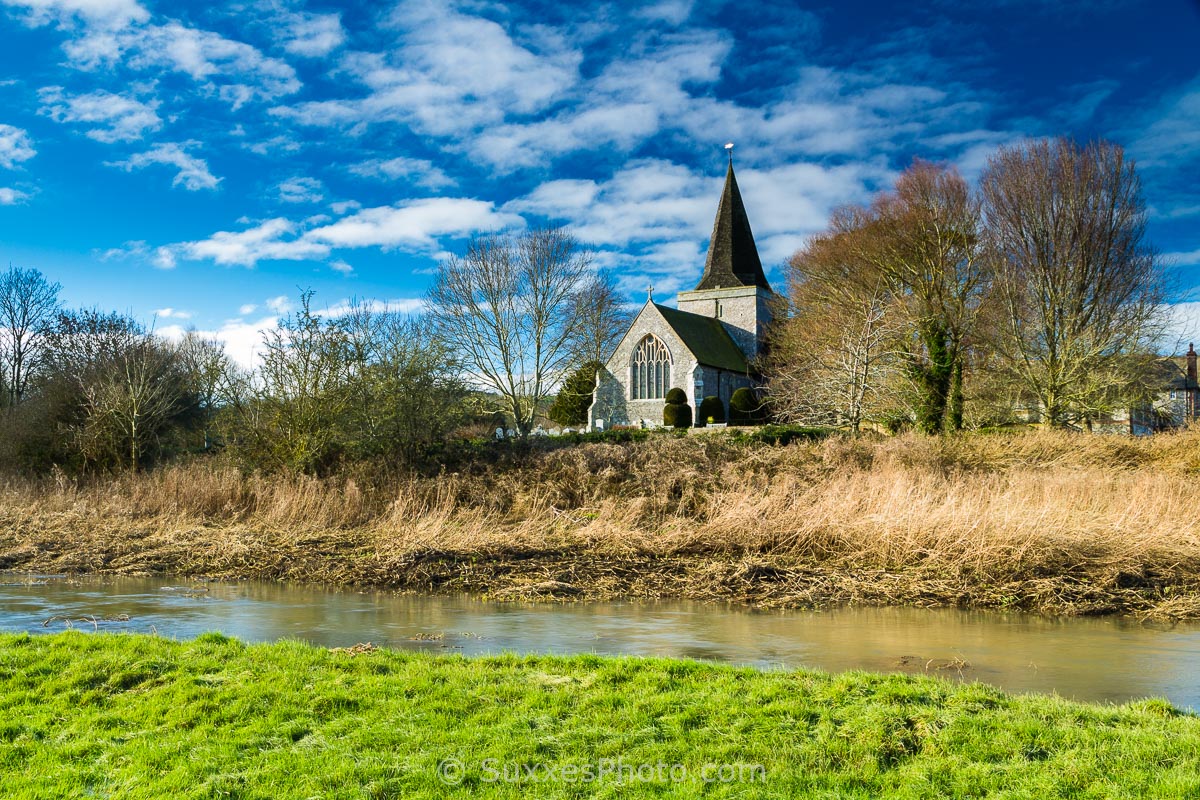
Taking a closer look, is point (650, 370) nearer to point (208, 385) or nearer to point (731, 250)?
point (731, 250)

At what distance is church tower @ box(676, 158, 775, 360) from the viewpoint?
57.6m

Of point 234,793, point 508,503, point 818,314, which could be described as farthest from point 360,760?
point 818,314

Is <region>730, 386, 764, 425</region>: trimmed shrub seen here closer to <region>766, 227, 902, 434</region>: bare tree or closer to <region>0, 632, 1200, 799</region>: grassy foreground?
<region>766, 227, 902, 434</region>: bare tree

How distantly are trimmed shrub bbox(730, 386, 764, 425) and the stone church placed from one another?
6.82 feet

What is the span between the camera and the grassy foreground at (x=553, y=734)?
4.48 metres

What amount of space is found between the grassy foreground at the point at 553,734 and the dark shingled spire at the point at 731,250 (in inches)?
2133

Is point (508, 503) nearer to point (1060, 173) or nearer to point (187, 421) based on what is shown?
point (187, 421)

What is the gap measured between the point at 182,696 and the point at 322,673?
3.30 feet

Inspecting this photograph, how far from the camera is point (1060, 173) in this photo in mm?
29000

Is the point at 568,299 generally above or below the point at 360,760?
above

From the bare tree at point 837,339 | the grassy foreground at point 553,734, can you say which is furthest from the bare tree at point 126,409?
the bare tree at point 837,339

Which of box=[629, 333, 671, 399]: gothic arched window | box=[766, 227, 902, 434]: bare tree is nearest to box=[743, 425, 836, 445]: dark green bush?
box=[766, 227, 902, 434]: bare tree

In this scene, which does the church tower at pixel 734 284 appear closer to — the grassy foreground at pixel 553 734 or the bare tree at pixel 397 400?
the bare tree at pixel 397 400

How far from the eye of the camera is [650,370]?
50469 mm
